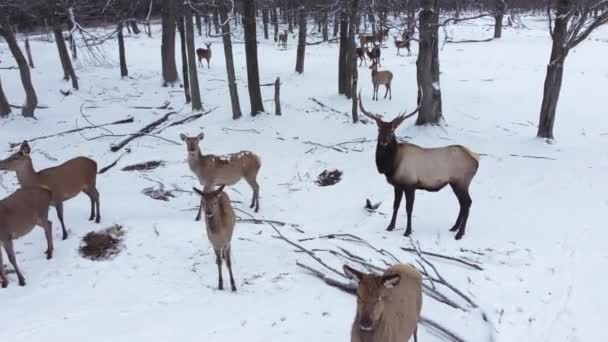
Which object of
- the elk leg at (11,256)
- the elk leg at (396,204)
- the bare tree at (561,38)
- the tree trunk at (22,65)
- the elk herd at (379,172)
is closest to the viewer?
the elk herd at (379,172)

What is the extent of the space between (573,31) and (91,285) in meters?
11.9

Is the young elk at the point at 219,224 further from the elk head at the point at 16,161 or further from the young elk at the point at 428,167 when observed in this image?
the elk head at the point at 16,161

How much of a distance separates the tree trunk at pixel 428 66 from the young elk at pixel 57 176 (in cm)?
852

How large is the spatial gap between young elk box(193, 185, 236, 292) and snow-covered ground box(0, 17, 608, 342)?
0.43m

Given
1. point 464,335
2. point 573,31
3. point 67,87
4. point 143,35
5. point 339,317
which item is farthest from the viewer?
point 143,35

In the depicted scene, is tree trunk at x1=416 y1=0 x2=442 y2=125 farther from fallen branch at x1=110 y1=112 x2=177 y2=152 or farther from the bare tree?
fallen branch at x1=110 y1=112 x2=177 y2=152

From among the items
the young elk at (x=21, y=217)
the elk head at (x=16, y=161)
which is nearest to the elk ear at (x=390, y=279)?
the young elk at (x=21, y=217)

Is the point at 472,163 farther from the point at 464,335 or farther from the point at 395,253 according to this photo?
the point at 464,335

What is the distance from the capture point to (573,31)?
38.5 feet

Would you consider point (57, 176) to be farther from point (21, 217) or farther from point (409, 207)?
point (409, 207)

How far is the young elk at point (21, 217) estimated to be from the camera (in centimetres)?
675

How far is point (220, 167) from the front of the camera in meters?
10.4

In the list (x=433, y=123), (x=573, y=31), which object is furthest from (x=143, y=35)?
(x=573, y=31)

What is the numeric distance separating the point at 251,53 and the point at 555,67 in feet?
30.7
